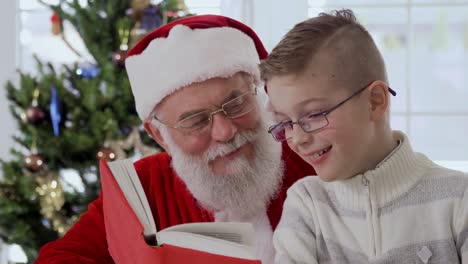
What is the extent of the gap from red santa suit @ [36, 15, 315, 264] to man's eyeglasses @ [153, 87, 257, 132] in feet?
0.30

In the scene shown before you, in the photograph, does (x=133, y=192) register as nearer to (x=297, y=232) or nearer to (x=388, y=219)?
(x=297, y=232)

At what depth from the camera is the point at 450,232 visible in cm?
145

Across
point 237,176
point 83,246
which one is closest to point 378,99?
point 237,176

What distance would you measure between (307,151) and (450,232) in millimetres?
313

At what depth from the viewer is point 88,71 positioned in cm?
330

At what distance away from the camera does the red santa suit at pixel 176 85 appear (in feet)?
6.81

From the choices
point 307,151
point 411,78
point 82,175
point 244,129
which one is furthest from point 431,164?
point 411,78

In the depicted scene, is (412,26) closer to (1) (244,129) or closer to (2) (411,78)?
(2) (411,78)

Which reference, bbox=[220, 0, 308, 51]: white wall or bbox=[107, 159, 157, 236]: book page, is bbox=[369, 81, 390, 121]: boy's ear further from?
bbox=[220, 0, 308, 51]: white wall

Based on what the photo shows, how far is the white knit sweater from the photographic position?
4.78 feet

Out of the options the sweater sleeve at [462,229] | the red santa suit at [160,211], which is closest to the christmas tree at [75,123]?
the red santa suit at [160,211]

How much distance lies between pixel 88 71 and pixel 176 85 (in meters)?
1.34

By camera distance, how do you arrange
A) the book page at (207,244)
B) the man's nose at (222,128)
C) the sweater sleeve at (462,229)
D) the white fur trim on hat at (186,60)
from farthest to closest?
the white fur trim on hat at (186,60), the man's nose at (222,128), the sweater sleeve at (462,229), the book page at (207,244)

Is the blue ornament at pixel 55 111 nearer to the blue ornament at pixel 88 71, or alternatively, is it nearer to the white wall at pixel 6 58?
the blue ornament at pixel 88 71
